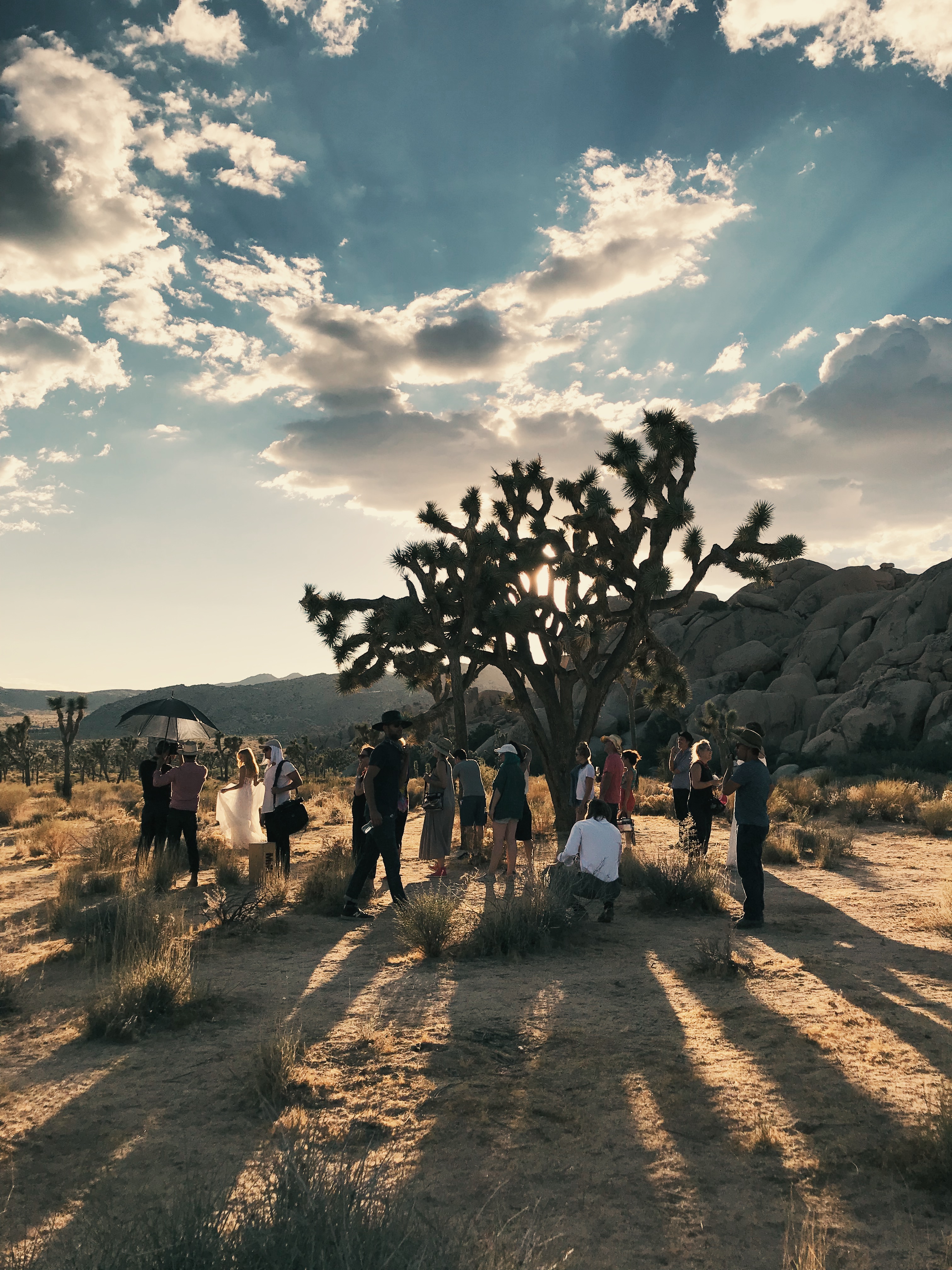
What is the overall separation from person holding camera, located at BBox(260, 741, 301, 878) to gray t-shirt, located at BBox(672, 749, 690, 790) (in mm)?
6625

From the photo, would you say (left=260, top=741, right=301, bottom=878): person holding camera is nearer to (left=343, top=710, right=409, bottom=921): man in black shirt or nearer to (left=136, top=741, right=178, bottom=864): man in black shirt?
(left=136, top=741, right=178, bottom=864): man in black shirt

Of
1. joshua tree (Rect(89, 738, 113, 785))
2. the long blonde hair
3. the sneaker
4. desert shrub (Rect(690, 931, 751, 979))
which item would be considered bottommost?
joshua tree (Rect(89, 738, 113, 785))

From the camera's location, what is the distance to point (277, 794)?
10.4 m

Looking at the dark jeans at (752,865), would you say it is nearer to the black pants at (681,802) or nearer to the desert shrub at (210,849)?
the black pants at (681,802)

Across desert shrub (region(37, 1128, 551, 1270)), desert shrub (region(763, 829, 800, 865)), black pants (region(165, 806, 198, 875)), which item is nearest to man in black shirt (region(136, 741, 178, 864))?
black pants (region(165, 806, 198, 875))

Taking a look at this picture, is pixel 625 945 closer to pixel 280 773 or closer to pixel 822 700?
pixel 280 773

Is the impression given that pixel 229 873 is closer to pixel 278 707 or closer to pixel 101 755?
pixel 101 755

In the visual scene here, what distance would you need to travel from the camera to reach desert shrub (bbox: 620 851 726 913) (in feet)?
31.0

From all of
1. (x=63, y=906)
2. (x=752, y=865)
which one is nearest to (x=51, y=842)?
(x=63, y=906)

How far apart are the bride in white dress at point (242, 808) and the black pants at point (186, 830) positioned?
465 millimetres

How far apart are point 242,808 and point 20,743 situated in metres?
31.0

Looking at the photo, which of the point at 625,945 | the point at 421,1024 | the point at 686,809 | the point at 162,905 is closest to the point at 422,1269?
the point at 421,1024

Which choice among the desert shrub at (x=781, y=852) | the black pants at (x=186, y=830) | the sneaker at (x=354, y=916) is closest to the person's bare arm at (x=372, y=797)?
the sneaker at (x=354, y=916)

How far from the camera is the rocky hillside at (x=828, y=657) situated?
35594 mm
